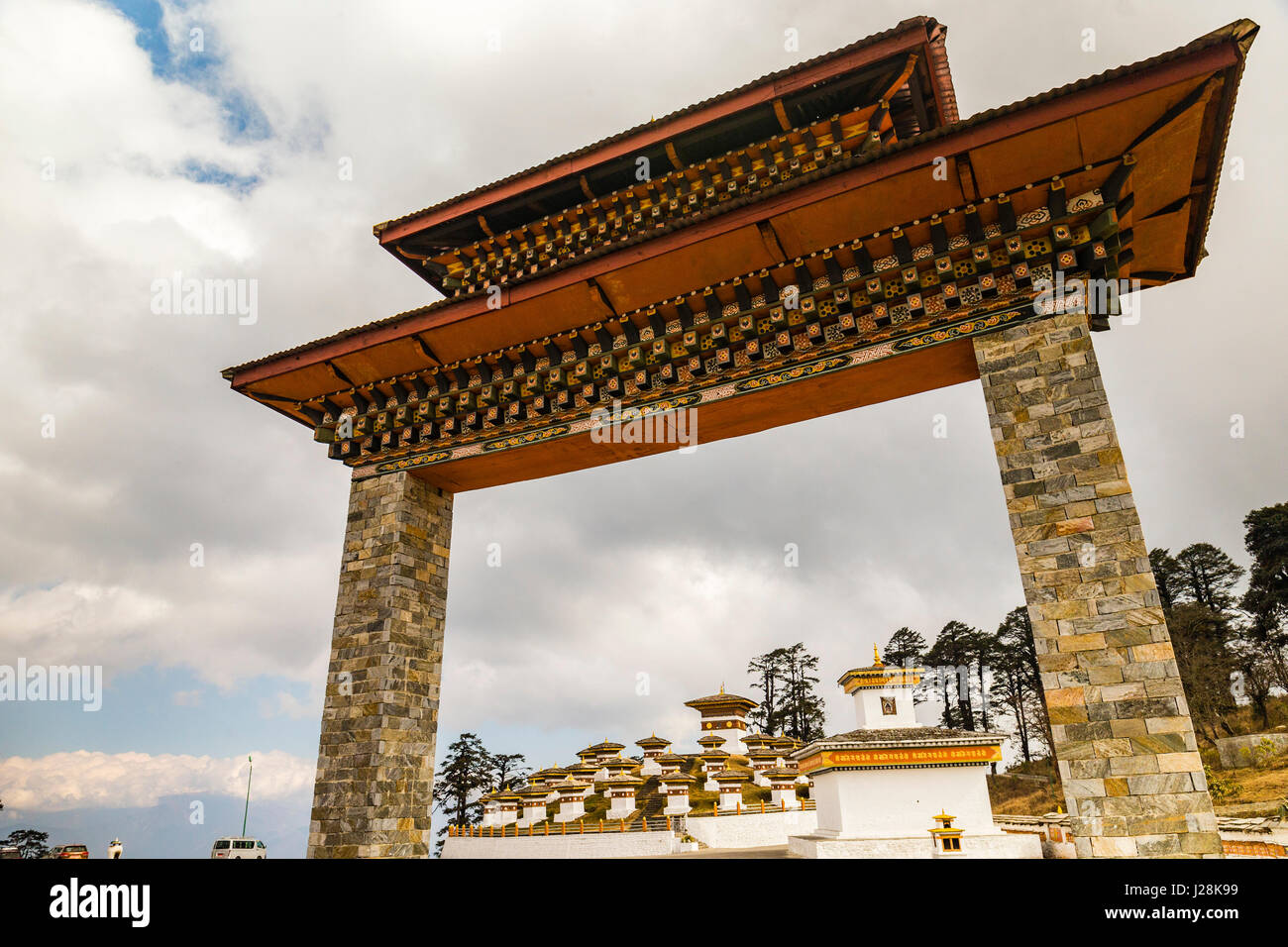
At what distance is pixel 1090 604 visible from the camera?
→ 6352 millimetres

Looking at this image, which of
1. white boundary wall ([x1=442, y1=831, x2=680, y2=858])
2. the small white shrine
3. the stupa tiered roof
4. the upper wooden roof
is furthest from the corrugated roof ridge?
the stupa tiered roof

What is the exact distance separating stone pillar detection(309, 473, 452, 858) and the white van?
17.6 metres

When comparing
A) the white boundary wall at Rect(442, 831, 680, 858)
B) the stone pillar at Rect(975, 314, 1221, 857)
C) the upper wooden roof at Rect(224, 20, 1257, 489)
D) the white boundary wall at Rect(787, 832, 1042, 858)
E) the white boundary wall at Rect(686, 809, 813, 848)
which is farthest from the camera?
the white boundary wall at Rect(686, 809, 813, 848)

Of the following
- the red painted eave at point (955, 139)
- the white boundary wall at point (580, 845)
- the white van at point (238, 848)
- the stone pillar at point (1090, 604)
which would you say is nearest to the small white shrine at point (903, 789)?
the stone pillar at point (1090, 604)

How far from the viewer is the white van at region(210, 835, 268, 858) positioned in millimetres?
22797

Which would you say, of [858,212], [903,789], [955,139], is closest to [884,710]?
[903,789]

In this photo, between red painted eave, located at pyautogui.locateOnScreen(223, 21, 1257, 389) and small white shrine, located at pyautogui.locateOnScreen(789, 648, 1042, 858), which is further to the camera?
small white shrine, located at pyautogui.locateOnScreen(789, 648, 1042, 858)

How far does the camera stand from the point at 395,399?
10.8m

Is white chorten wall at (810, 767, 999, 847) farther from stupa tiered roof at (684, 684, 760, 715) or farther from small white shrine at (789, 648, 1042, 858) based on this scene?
stupa tiered roof at (684, 684, 760, 715)

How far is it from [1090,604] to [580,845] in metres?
19.3

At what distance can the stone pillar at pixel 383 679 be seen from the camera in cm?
916

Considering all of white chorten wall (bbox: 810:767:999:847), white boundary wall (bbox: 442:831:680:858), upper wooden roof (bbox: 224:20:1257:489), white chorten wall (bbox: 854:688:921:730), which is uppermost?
upper wooden roof (bbox: 224:20:1257:489)

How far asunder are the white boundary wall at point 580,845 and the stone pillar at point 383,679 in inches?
495
